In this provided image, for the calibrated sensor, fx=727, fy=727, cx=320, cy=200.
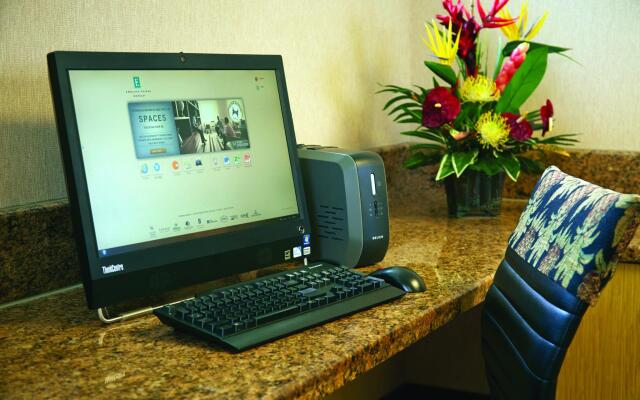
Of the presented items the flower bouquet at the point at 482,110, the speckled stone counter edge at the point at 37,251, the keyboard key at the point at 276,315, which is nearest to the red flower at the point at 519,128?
the flower bouquet at the point at 482,110

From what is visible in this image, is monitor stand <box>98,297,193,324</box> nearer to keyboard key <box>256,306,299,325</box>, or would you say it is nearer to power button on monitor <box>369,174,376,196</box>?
keyboard key <box>256,306,299,325</box>

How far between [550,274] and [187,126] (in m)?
0.61

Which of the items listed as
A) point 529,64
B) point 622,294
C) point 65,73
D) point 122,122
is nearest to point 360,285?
point 122,122

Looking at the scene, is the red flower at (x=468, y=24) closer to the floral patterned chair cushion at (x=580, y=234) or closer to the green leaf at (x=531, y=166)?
the green leaf at (x=531, y=166)

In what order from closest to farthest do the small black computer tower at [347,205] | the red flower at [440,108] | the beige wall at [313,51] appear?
the beige wall at [313,51] → the small black computer tower at [347,205] → the red flower at [440,108]

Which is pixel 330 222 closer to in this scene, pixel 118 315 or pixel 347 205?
pixel 347 205

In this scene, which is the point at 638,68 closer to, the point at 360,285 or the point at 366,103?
the point at 366,103

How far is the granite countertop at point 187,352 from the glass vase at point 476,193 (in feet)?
A: 1.74

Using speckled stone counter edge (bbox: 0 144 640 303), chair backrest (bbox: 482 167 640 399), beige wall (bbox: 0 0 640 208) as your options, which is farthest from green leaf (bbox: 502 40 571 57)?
chair backrest (bbox: 482 167 640 399)

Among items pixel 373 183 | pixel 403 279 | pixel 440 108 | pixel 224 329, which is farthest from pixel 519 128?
pixel 224 329

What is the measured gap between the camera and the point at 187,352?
958 millimetres

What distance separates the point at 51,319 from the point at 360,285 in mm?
480

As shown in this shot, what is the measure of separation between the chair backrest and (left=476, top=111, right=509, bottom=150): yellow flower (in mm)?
487

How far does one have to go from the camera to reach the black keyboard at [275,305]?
3.22ft
